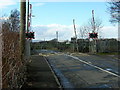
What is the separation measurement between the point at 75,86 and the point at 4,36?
430cm

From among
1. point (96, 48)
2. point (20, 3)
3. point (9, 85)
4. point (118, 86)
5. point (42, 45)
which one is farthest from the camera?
point (42, 45)

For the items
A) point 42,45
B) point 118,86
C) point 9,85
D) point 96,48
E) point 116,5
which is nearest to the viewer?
point 9,85

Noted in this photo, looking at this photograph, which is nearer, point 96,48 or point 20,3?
point 20,3

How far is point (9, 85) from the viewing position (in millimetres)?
Answer: 4809

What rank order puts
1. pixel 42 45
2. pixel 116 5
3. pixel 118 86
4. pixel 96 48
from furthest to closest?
pixel 42 45 → pixel 96 48 → pixel 116 5 → pixel 118 86

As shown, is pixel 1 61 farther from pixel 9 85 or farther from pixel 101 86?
pixel 101 86

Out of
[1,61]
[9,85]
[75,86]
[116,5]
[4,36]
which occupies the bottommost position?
[75,86]

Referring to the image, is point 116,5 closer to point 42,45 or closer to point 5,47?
point 5,47

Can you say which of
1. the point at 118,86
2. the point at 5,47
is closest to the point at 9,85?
the point at 5,47

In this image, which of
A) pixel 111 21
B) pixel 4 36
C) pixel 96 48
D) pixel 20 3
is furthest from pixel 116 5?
pixel 4 36

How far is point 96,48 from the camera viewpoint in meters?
33.2

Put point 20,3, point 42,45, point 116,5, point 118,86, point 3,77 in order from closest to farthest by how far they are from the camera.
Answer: point 3,77 → point 118,86 → point 20,3 → point 116,5 → point 42,45

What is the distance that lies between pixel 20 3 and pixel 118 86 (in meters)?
4.95

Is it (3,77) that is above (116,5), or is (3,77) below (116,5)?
below
